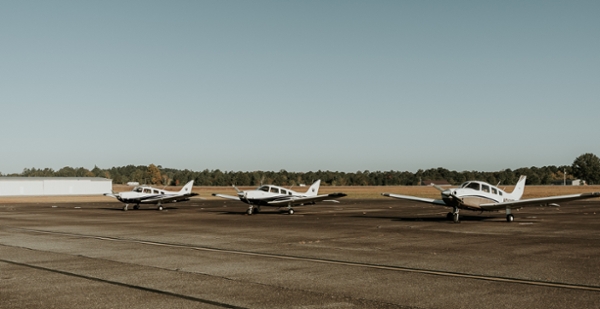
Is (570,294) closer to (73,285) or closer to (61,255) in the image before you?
(73,285)

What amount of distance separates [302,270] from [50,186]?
112 meters

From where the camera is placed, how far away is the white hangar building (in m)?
105

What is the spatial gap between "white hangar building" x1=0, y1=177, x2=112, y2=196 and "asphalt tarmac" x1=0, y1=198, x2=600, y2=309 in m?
95.0

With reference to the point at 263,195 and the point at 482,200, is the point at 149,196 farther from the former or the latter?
the point at 482,200

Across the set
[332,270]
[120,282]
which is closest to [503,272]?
[332,270]

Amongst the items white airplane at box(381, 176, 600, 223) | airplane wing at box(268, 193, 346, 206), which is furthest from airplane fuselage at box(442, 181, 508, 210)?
airplane wing at box(268, 193, 346, 206)

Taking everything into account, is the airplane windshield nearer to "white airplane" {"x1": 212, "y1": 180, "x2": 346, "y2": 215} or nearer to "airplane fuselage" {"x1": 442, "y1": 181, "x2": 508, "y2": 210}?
"airplane fuselage" {"x1": 442, "y1": 181, "x2": 508, "y2": 210}

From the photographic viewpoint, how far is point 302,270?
12516mm

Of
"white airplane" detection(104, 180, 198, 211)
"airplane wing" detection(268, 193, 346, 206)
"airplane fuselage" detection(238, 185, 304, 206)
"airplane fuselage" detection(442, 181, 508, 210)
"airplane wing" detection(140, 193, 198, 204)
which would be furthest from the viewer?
"airplane wing" detection(140, 193, 198, 204)

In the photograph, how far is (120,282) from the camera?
428 inches

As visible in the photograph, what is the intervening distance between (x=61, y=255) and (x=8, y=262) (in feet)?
5.36

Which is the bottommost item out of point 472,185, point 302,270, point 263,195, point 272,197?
point 302,270

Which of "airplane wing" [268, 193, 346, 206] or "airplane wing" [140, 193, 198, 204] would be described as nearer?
"airplane wing" [268, 193, 346, 206]

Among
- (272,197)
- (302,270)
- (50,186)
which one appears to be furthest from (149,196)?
(50,186)
